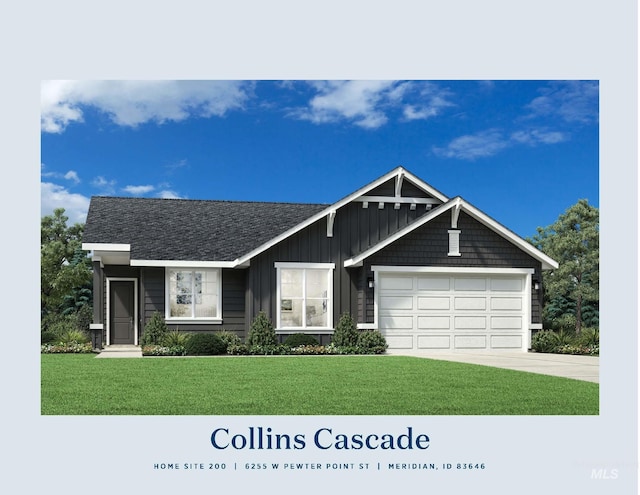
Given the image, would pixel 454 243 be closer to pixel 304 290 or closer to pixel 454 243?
pixel 454 243

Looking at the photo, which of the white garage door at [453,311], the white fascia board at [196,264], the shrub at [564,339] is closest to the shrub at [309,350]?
the white garage door at [453,311]

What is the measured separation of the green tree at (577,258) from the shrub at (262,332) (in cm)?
1383

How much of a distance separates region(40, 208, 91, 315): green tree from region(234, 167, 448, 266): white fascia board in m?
11.8

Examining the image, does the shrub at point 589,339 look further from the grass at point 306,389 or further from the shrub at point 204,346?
→ the shrub at point 204,346

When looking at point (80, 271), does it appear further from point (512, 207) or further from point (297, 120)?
point (512, 207)

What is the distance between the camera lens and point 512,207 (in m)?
19.4

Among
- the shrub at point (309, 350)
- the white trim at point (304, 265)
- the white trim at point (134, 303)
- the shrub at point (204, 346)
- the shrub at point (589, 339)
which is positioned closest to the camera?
the shrub at point (204, 346)

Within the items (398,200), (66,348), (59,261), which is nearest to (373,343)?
(398,200)

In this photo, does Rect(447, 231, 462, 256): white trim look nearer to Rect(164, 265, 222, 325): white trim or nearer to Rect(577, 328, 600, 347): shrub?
Rect(577, 328, 600, 347): shrub

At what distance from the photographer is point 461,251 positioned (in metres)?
21.4

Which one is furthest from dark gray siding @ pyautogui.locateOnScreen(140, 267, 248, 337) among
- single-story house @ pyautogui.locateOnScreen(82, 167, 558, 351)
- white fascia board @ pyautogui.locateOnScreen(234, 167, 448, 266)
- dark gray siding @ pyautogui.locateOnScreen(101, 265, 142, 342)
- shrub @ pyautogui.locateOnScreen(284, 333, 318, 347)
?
dark gray siding @ pyautogui.locateOnScreen(101, 265, 142, 342)

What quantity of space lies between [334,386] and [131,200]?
15296 millimetres

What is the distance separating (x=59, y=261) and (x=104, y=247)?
10624mm

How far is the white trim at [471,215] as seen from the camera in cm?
2088
